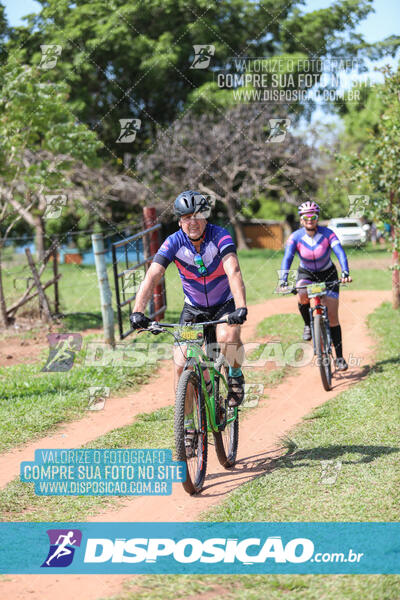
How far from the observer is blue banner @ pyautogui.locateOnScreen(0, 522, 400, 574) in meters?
4.15

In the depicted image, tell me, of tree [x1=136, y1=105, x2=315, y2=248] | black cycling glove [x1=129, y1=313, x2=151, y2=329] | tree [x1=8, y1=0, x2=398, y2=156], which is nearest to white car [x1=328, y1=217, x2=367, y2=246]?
tree [x1=136, y1=105, x2=315, y2=248]

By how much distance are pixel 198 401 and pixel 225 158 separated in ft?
86.0

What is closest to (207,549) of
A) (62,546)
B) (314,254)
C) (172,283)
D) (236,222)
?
(62,546)

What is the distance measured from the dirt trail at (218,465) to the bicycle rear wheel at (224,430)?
108 mm

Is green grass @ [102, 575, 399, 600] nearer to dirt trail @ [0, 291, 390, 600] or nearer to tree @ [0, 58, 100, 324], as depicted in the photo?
dirt trail @ [0, 291, 390, 600]

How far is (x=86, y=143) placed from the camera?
43.5ft

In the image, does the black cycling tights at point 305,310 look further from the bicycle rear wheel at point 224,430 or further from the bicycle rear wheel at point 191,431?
the bicycle rear wheel at point 191,431

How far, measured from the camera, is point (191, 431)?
516 centimetres

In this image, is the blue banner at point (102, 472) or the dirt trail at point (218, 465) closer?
the dirt trail at point (218, 465)

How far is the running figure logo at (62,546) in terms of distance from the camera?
4344mm

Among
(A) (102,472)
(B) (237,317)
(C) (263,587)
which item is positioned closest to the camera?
(C) (263,587)

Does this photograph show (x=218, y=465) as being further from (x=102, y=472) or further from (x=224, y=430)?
(x=102, y=472)

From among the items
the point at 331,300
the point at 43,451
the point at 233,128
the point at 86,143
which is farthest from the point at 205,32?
the point at 43,451

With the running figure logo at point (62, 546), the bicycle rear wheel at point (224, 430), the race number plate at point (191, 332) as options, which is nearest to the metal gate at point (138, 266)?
the bicycle rear wheel at point (224, 430)
